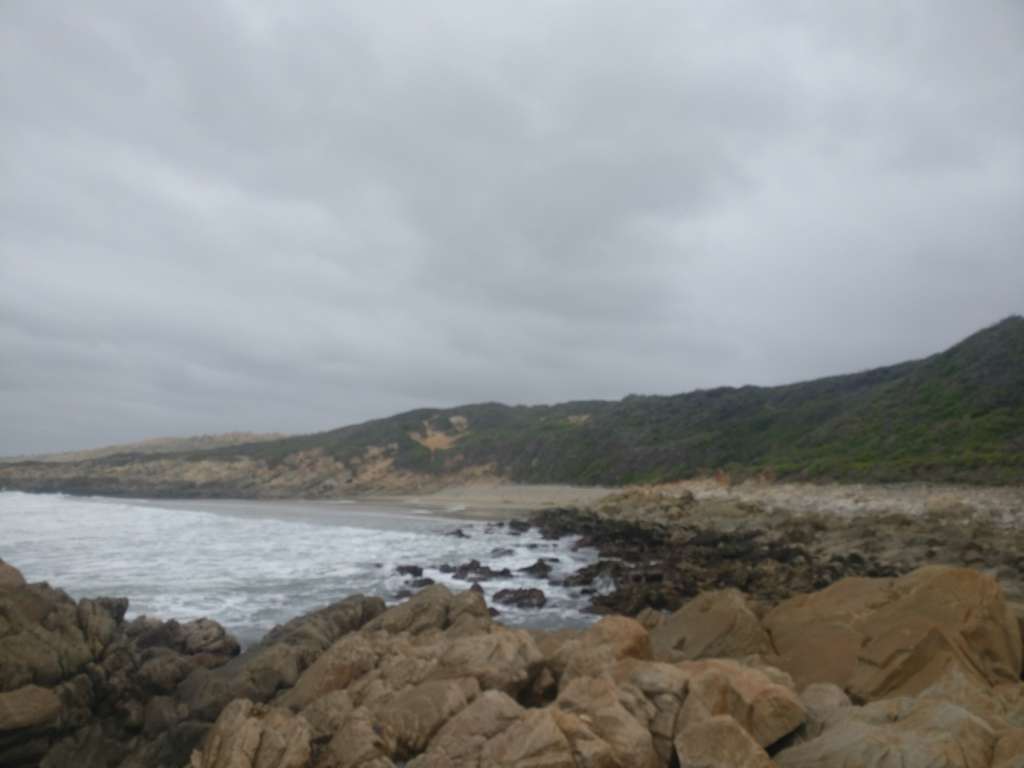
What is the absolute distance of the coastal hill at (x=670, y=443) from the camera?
37.8 meters

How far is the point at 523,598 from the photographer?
16.4 meters

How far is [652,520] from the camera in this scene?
3397 centimetres

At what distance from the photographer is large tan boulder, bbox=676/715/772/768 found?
17.4 feet

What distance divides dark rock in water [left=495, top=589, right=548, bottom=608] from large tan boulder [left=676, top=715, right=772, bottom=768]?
423 inches

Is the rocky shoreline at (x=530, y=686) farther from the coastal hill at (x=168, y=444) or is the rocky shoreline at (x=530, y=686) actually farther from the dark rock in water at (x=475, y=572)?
the coastal hill at (x=168, y=444)

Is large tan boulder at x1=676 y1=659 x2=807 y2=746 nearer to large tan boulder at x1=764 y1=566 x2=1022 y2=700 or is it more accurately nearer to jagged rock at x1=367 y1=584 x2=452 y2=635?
large tan boulder at x1=764 y1=566 x2=1022 y2=700

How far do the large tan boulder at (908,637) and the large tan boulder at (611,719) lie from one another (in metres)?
3.09

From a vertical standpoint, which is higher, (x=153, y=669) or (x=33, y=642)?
(x=33, y=642)

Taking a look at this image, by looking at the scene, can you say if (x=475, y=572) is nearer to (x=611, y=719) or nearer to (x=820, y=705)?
(x=820, y=705)

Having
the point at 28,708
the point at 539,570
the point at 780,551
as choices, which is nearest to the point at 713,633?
the point at 28,708

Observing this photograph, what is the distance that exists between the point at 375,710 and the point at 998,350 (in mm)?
55585

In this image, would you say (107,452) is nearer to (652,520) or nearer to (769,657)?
(652,520)

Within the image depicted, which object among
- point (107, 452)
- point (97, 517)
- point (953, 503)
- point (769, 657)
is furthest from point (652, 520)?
point (107, 452)

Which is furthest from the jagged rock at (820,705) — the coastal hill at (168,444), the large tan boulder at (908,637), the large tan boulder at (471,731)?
the coastal hill at (168,444)
